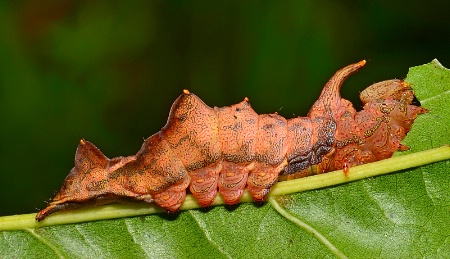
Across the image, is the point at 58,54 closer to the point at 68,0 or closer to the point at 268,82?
the point at 68,0

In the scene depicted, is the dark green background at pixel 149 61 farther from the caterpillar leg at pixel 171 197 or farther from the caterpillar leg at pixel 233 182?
the caterpillar leg at pixel 171 197

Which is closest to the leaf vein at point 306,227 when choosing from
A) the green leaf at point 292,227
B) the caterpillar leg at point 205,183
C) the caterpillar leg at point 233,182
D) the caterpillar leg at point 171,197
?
the green leaf at point 292,227

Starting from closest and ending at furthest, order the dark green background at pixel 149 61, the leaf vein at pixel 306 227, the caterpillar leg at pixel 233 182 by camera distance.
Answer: the leaf vein at pixel 306 227
the caterpillar leg at pixel 233 182
the dark green background at pixel 149 61

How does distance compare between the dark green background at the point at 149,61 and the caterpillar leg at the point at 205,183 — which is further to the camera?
the dark green background at the point at 149,61

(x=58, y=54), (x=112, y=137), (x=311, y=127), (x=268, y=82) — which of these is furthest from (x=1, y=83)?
(x=311, y=127)

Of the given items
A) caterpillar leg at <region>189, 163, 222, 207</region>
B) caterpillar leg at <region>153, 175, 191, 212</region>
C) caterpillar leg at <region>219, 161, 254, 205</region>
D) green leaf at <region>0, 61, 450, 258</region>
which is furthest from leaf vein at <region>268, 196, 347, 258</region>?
caterpillar leg at <region>153, 175, 191, 212</region>

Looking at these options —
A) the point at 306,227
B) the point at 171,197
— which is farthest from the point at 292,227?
the point at 171,197

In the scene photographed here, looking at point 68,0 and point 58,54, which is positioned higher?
point 68,0
